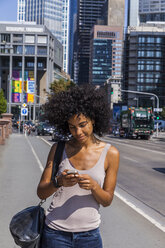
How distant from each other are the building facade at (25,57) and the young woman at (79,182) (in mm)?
107168

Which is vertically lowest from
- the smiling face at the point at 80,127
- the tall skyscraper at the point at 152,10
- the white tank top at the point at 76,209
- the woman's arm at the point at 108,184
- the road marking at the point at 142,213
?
the road marking at the point at 142,213

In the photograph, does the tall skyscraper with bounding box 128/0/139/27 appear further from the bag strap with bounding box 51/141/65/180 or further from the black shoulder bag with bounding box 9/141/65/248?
the black shoulder bag with bounding box 9/141/65/248

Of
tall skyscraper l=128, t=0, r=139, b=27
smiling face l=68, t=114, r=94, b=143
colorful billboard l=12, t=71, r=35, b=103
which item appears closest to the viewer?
smiling face l=68, t=114, r=94, b=143

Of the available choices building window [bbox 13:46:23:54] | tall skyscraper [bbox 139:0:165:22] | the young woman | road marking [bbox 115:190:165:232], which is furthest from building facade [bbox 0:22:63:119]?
the young woman

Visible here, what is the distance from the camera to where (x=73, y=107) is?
113 inches

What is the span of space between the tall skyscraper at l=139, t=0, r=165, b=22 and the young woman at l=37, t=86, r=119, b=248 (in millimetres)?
184517

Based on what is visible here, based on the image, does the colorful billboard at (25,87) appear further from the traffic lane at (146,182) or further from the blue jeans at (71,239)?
the blue jeans at (71,239)

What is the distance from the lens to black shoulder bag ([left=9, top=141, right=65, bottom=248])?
2.45m

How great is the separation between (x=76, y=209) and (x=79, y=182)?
255mm

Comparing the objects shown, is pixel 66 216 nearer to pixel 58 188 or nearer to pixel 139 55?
pixel 58 188

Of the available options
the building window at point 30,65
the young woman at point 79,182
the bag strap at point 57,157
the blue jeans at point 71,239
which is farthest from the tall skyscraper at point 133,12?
the blue jeans at point 71,239

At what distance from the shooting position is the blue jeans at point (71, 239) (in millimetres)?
2475

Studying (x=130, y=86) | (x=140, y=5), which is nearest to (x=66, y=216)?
(x=130, y=86)

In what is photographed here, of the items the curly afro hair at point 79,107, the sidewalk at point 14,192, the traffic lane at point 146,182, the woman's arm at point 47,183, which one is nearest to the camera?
the woman's arm at point 47,183
